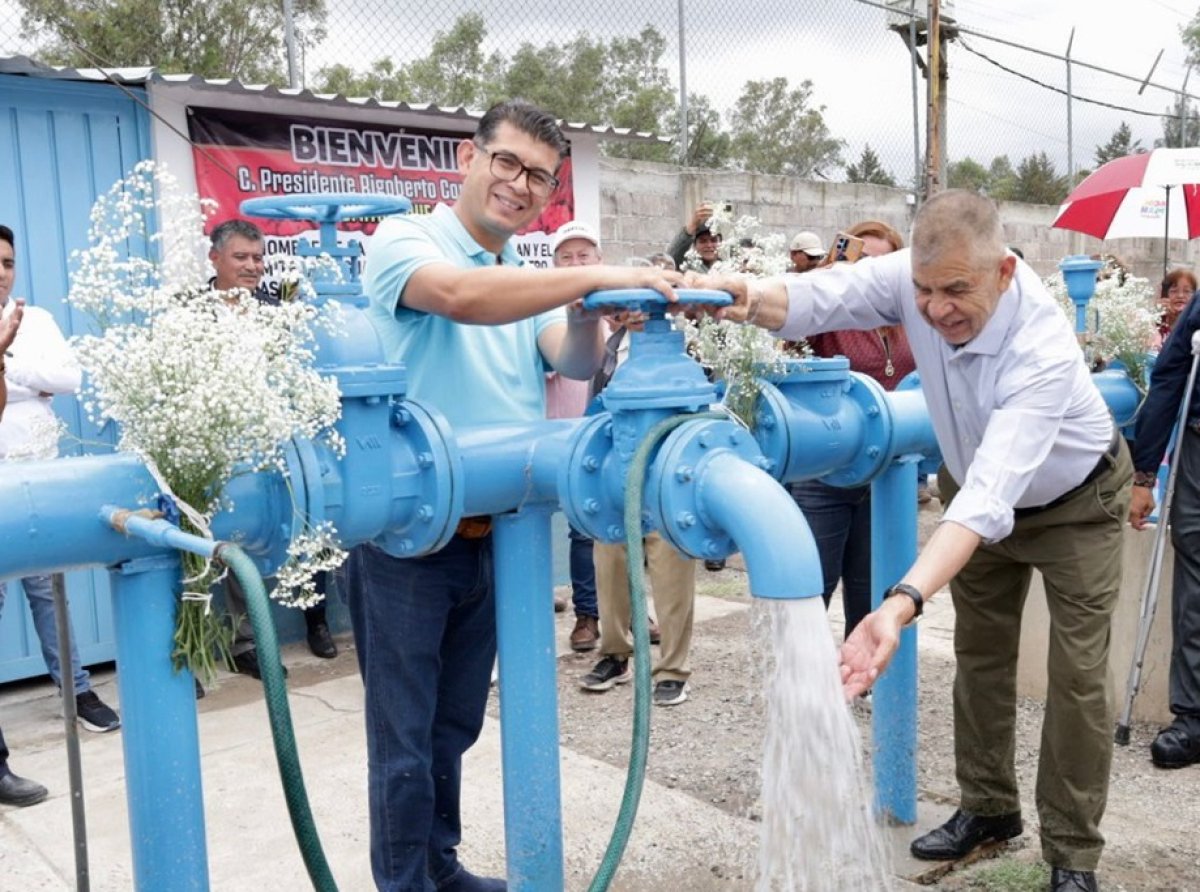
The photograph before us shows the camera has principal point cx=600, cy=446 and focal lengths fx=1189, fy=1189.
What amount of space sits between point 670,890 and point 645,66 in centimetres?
650

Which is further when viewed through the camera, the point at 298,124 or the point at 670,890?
the point at 298,124

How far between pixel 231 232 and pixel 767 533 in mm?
3692

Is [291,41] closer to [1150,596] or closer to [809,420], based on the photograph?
[809,420]

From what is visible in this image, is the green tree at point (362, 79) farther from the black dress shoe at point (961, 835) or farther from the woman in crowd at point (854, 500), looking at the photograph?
the black dress shoe at point (961, 835)

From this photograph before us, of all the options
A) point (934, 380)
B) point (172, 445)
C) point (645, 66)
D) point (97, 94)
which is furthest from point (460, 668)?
point (645, 66)

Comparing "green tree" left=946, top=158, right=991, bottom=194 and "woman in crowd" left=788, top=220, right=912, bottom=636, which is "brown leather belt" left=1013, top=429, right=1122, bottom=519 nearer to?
"woman in crowd" left=788, top=220, right=912, bottom=636

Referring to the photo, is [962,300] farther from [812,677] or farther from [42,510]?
[42,510]

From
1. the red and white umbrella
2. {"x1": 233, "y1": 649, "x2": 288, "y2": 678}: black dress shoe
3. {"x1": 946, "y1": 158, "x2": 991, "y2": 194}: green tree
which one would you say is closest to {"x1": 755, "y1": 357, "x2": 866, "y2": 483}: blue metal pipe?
{"x1": 233, "y1": 649, "x2": 288, "y2": 678}: black dress shoe

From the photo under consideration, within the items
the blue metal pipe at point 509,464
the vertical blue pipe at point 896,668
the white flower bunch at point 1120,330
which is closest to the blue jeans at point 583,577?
the vertical blue pipe at point 896,668

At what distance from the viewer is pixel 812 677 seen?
1912 millimetres

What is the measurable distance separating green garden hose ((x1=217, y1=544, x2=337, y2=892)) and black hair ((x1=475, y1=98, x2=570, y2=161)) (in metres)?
1.10

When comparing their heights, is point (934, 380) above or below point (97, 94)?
below

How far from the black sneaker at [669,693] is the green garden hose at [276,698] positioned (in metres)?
3.12

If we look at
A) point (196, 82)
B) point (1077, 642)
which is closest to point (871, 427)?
point (1077, 642)
